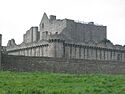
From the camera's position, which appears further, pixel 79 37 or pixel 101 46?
pixel 79 37

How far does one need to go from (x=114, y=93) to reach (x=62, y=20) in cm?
5112

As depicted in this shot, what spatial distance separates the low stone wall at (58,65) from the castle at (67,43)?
843cm

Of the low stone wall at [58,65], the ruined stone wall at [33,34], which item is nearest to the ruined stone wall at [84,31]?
the ruined stone wall at [33,34]

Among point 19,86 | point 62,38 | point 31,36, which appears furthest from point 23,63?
point 31,36

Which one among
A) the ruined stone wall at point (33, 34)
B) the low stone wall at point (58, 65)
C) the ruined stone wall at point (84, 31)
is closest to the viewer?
the low stone wall at point (58, 65)

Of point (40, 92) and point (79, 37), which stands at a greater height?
point (79, 37)

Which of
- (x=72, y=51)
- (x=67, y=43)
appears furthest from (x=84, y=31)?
(x=67, y=43)

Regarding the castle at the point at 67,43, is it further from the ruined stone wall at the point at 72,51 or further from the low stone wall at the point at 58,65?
the low stone wall at the point at 58,65

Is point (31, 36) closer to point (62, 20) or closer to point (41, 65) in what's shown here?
point (62, 20)

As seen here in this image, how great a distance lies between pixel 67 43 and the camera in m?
61.9

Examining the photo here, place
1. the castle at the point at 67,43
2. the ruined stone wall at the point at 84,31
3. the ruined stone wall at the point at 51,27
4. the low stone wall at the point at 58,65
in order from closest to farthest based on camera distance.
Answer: the low stone wall at the point at 58,65 → the castle at the point at 67,43 → the ruined stone wall at the point at 51,27 → the ruined stone wall at the point at 84,31

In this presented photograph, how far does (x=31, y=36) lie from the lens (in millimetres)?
74625

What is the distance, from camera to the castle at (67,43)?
60.0 metres

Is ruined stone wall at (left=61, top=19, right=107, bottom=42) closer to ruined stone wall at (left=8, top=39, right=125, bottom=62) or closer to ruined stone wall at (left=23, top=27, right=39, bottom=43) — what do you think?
ruined stone wall at (left=8, top=39, right=125, bottom=62)
